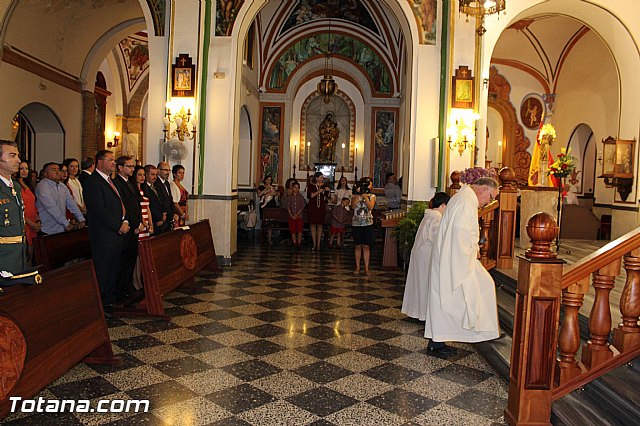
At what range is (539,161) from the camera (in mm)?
9961

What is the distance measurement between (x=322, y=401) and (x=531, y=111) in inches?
613

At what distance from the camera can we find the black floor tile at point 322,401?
12.3 ft

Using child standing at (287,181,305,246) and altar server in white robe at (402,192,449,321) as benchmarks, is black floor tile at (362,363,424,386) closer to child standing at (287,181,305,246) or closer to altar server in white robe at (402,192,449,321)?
altar server in white robe at (402,192,449,321)

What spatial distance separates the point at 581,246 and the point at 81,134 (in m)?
11.7

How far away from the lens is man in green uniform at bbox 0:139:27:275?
13.5ft

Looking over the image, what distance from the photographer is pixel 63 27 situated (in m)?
12.2

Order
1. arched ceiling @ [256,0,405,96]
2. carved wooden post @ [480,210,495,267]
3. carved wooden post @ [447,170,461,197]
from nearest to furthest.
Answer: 1. carved wooden post @ [480,210,495,267]
2. carved wooden post @ [447,170,461,197]
3. arched ceiling @ [256,0,405,96]

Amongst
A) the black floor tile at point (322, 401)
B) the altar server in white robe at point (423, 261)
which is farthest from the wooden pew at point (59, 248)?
the altar server in white robe at point (423, 261)

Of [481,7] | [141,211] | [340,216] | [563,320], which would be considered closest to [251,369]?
[563,320]

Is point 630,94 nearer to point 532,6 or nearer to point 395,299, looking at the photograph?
point 532,6

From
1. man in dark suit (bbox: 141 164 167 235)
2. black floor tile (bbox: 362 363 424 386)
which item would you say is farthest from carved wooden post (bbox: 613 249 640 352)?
man in dark suit (bbox: 141 164 167 235)

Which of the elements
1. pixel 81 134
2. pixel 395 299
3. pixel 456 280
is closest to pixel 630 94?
pixel 395 299

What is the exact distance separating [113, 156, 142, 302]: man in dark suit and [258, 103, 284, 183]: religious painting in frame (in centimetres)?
1174

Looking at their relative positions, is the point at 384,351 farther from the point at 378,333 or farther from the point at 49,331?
the point at 49,331
